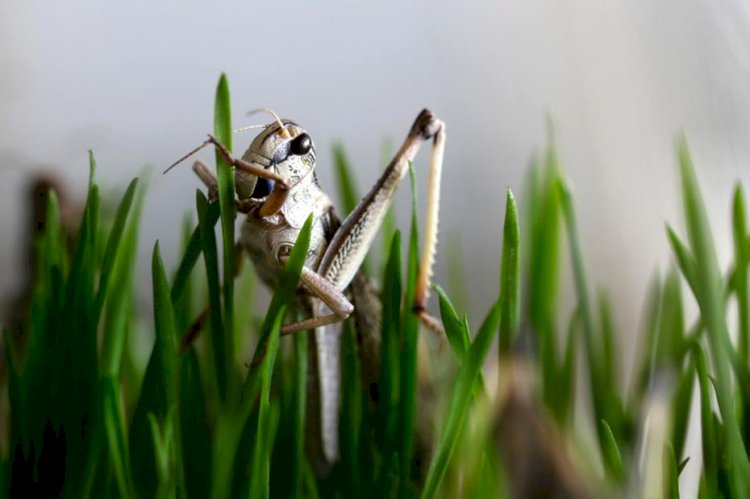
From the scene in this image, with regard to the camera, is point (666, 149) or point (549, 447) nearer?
point (549, 447)

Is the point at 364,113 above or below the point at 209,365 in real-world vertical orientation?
above

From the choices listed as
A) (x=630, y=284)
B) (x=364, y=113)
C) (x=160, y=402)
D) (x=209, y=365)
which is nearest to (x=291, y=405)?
(x=160, y=402)

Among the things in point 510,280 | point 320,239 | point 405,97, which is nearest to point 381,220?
point 320,239

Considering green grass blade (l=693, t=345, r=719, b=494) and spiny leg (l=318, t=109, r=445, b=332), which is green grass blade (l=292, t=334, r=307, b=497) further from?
green grass blade (l=693, t=345, r=719, b=494)

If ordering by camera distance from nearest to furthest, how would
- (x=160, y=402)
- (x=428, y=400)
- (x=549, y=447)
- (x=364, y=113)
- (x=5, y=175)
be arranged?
(x=549, y=447), (x=160, y=402), (x=428, y=400), (x=5, y=175), (x=364, y=113)

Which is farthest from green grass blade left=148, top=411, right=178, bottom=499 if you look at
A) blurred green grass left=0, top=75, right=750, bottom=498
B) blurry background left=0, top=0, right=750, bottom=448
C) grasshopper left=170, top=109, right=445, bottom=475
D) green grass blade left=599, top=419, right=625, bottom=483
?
blurry background left=0, top=0, right=750, bottom=448

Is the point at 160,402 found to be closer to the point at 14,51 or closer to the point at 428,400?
the point at 428,400
